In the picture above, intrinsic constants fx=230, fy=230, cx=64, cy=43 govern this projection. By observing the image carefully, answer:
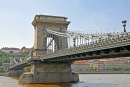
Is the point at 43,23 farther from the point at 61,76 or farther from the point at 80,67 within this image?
the point at 80,67

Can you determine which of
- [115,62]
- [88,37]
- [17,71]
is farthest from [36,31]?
[115,62]

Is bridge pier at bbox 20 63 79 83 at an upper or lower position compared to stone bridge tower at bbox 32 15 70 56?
lower

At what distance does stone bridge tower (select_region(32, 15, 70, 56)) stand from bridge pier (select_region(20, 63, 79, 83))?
16.8 feet

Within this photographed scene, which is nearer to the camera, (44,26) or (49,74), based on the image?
(49,74)

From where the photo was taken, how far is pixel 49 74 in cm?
4528

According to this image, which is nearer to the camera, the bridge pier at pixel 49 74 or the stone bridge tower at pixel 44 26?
the bridge pier at pixel 49 74

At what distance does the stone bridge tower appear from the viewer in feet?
165

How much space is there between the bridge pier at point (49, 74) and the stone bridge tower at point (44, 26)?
16.8 feet

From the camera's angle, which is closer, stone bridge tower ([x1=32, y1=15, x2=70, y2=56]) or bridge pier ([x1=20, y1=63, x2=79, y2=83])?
bridge pier ([x1=20, y1=63, x2=79, y2=83])

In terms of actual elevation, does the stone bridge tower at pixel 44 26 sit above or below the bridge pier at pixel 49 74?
above

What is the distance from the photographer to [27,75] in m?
44.7

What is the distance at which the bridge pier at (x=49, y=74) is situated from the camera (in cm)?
4434

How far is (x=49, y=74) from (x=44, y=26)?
38.4ft

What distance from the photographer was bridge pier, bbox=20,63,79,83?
145ft
